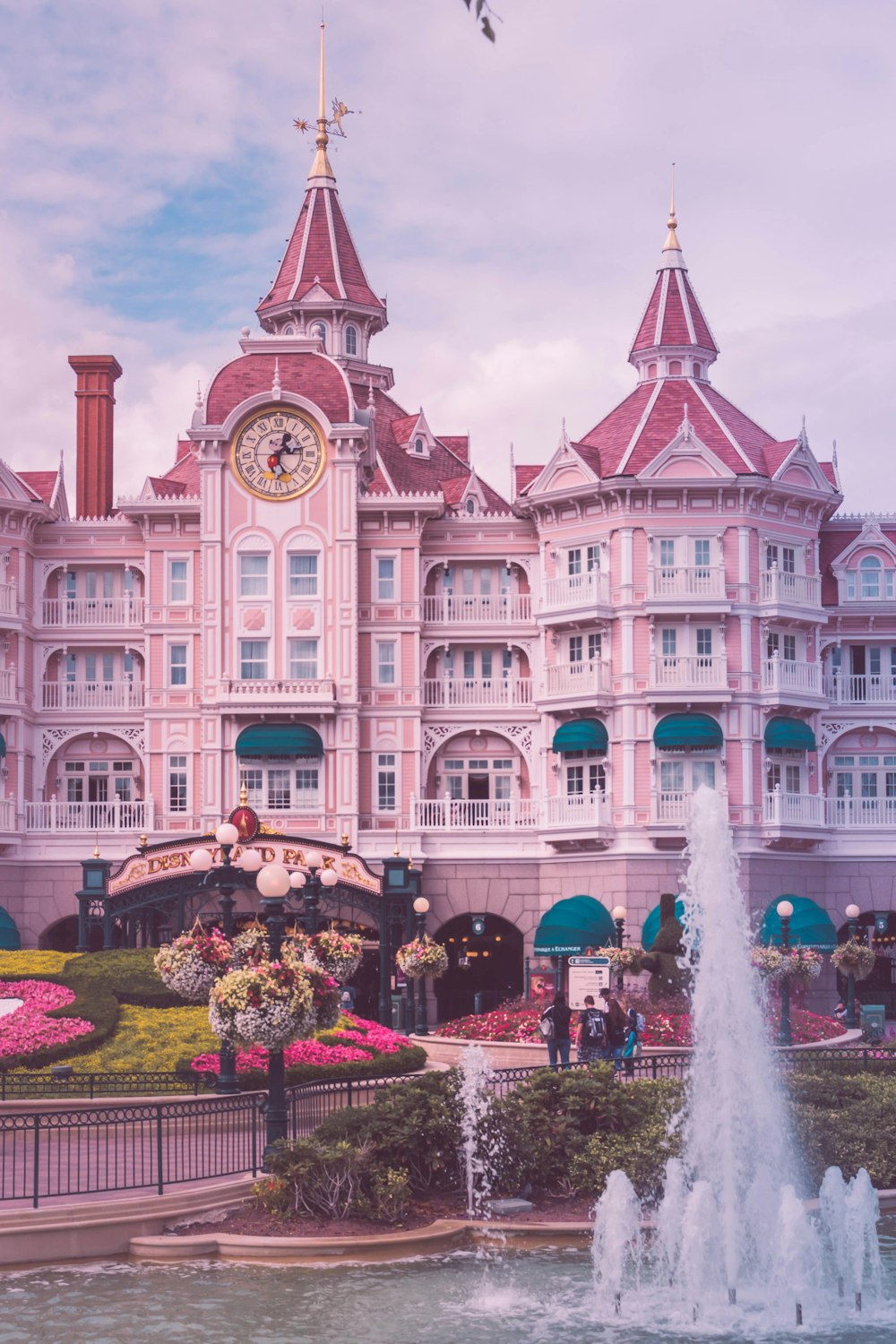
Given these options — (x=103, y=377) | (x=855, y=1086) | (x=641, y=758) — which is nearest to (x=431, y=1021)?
(x=641, y=758)

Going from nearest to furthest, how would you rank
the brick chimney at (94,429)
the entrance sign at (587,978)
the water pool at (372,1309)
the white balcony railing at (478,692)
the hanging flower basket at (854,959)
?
the water pool at (372,1309), the entrance sign at (587,978), the hanging flower basket at (854,959), the white balcony railing at (478,692), the brick chimney at (94,429)

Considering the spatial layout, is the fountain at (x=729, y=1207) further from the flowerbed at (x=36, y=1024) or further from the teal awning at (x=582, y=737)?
the teal awning at (x=582, y=737)

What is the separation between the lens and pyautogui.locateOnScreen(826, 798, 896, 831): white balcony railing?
56.1 metres

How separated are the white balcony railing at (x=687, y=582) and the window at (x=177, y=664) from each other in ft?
45.8

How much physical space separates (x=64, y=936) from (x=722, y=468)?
23.6 metres

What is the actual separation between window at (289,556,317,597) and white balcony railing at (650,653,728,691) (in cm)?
1017

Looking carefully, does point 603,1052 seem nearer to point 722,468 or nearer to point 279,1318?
point 279,1318

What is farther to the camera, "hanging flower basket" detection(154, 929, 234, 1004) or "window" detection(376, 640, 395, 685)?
"window" detection(376, 640, 395, 685)

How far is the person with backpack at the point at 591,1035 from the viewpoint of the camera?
35.5m

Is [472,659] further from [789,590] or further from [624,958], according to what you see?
[624,958]

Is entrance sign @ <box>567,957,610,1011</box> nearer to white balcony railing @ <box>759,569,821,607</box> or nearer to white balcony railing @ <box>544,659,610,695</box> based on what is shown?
white balcony railing @ <box>544,659,610,695</box>

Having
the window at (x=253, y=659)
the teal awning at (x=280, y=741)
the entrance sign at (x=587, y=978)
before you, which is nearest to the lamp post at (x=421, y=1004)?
the entrance sign at (x=587, y=978)

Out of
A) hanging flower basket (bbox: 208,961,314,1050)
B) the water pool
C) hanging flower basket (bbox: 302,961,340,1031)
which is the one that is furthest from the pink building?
the water pool

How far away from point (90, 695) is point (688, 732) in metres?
18.1
